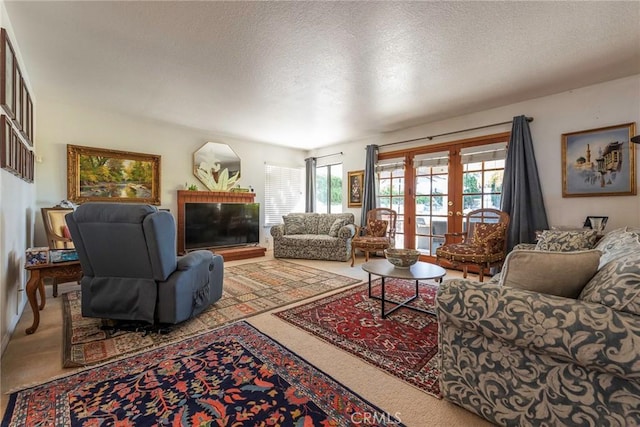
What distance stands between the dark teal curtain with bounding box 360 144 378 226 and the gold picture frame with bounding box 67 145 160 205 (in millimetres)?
3778

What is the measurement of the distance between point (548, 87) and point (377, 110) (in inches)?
80.4

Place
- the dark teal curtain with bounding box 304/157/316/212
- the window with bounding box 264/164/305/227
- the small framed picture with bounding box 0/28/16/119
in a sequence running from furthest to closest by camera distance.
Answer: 1. the dark teal curtain with bounding box 304/157/316/212
2. the window with bounding box 264/164/305/227
3. the small framed picture with bounding box 0/28/16/119

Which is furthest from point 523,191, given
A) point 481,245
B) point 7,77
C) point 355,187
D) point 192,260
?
point 7,77

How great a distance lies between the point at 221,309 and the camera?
2.68 m

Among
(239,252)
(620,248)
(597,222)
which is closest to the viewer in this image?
(620,248)

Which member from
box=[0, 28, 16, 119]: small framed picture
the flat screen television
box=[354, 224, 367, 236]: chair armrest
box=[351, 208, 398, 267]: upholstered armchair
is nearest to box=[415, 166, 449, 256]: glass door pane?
box=[351, 208, 398, 267]: upholstered armchair

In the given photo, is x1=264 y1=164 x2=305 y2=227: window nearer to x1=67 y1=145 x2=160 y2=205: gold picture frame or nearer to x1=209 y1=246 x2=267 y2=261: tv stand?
x1=209 y1=246 x2=267 y2=261: tv stand

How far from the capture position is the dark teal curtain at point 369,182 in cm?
547

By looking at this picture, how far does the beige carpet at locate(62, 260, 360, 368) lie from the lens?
1966mm

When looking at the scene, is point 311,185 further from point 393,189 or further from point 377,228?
point 377,228

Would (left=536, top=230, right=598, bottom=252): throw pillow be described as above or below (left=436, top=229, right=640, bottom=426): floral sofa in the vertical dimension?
above

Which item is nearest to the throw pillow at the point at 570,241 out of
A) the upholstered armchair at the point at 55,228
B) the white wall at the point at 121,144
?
the white wall at the point at 121,144

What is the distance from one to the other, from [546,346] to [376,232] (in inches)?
154

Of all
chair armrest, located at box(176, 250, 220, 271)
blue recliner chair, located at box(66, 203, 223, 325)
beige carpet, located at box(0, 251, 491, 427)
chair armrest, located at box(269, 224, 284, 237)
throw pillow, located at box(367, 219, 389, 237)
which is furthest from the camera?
chair armrest, located at box(269, 224, 284, 237)
